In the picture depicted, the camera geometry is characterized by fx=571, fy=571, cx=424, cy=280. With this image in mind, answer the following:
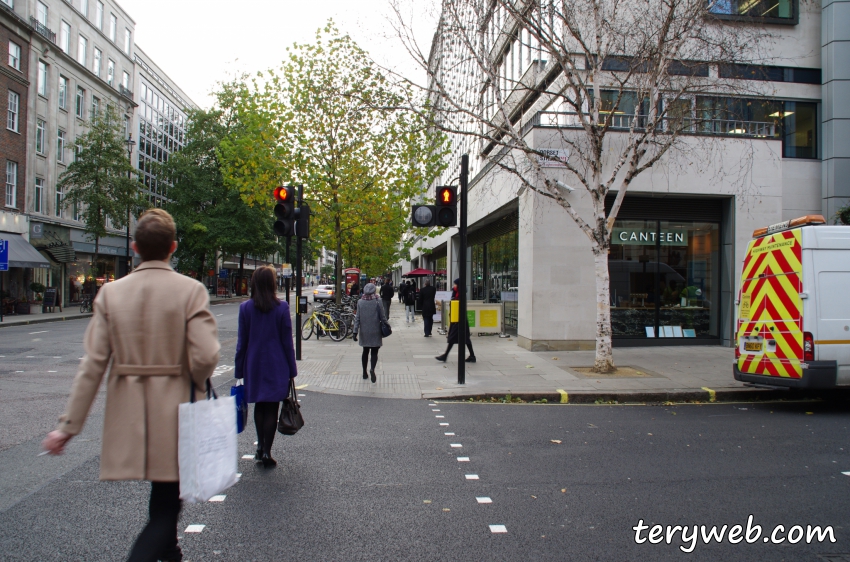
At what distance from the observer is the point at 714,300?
1509 centimetres

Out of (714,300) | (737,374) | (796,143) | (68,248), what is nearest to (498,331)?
(714,300)

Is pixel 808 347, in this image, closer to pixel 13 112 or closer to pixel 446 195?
pixel 446 195

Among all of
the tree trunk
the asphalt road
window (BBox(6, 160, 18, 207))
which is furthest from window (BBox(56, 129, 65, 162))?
the tree trunk

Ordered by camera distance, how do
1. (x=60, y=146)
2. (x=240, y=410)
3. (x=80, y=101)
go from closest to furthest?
(x=240, y=410), (x=60, y=146), (x=80, y=101)

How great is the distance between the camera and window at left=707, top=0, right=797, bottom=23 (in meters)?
13.5

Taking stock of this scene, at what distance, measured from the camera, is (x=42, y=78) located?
31016mm

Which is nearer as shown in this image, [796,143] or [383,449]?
[383,449]

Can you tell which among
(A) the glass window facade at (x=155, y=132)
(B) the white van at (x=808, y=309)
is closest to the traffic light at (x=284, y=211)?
(B) the white van at (x=808, y=309)

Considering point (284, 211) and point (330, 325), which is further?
point (330, 325)

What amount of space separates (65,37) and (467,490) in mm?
39294

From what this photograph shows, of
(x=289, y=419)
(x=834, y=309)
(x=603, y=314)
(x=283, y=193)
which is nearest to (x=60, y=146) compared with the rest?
(x=283, y=193)

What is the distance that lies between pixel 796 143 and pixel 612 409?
1399cm

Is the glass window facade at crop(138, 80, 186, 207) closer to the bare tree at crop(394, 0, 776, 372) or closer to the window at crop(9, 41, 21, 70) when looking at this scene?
the window at crop(9, 41, 21, 70)

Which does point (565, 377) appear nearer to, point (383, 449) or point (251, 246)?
point (383, 449)
